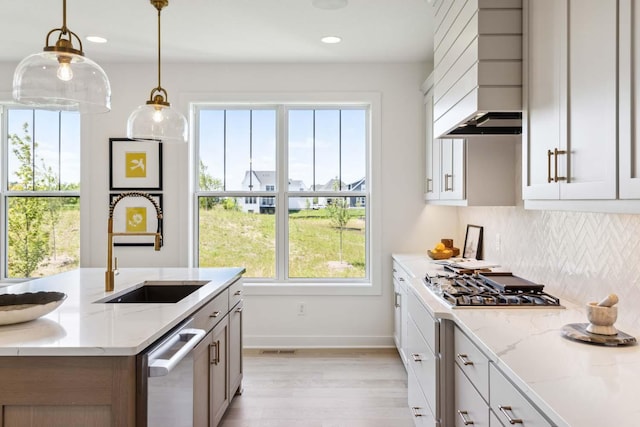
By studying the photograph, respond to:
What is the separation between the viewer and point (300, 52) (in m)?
4.02

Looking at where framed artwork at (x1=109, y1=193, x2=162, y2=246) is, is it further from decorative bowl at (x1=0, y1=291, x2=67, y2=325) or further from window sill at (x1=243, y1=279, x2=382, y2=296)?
decorative bowl at (x1=0, y1=291, x2=67, y2=325)

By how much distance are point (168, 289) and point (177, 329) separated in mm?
933

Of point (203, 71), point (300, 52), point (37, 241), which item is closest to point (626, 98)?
point (300, 52)

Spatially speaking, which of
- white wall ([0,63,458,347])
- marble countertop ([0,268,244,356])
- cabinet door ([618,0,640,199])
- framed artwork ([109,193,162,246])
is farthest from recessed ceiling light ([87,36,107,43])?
cabinet door ([618,0,640,199])

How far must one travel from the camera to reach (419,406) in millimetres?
2561

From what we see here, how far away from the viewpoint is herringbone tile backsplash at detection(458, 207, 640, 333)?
5.99 feet

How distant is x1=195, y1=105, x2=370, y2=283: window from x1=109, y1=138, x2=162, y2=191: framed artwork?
0.40 m

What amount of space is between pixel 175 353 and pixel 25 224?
11.9 ft

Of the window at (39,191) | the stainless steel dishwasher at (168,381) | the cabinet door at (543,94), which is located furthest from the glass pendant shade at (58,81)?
the window at (39,191)

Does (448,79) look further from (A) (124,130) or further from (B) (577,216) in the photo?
(A) (124,130)

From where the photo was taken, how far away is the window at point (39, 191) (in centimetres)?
449

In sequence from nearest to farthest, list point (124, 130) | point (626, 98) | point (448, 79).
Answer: point (626, 98), point (448, 79), point (124, 130)

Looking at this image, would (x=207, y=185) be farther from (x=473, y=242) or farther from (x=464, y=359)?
(x=464, y=359)

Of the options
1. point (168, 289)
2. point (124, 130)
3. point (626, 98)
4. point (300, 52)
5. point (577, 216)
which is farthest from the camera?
point (124, 130)
